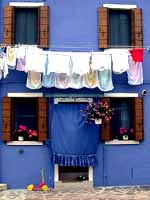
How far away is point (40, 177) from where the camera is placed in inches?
566

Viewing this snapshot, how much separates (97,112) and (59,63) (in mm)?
1967

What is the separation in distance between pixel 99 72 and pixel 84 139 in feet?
7.31

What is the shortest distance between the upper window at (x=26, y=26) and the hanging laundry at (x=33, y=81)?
4.22ft

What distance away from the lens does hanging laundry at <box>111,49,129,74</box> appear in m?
14.2

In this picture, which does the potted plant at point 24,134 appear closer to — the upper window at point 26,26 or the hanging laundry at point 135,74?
the upper window at point 26,26

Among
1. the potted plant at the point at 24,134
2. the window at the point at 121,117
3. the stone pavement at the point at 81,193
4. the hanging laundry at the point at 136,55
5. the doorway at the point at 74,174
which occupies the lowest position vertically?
the stone pavement at the point at 81,193

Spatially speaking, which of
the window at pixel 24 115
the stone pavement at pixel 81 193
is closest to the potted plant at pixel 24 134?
the window at pixel 24 115

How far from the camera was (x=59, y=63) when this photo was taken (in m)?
14.0

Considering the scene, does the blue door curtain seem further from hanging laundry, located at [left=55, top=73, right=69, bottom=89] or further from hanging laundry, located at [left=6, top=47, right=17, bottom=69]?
hanging laundry, located at [left=6, top=47, right=17, bottom=69]

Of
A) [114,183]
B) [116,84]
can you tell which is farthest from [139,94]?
[114,183]

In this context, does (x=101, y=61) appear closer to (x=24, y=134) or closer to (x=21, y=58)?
(x=21, y=58)

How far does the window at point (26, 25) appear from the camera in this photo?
14609mm

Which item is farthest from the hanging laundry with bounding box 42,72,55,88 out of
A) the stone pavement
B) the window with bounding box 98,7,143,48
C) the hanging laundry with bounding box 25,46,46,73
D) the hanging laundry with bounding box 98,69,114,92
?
the stone pavement

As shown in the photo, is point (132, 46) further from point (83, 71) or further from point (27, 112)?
point (27, 112)
